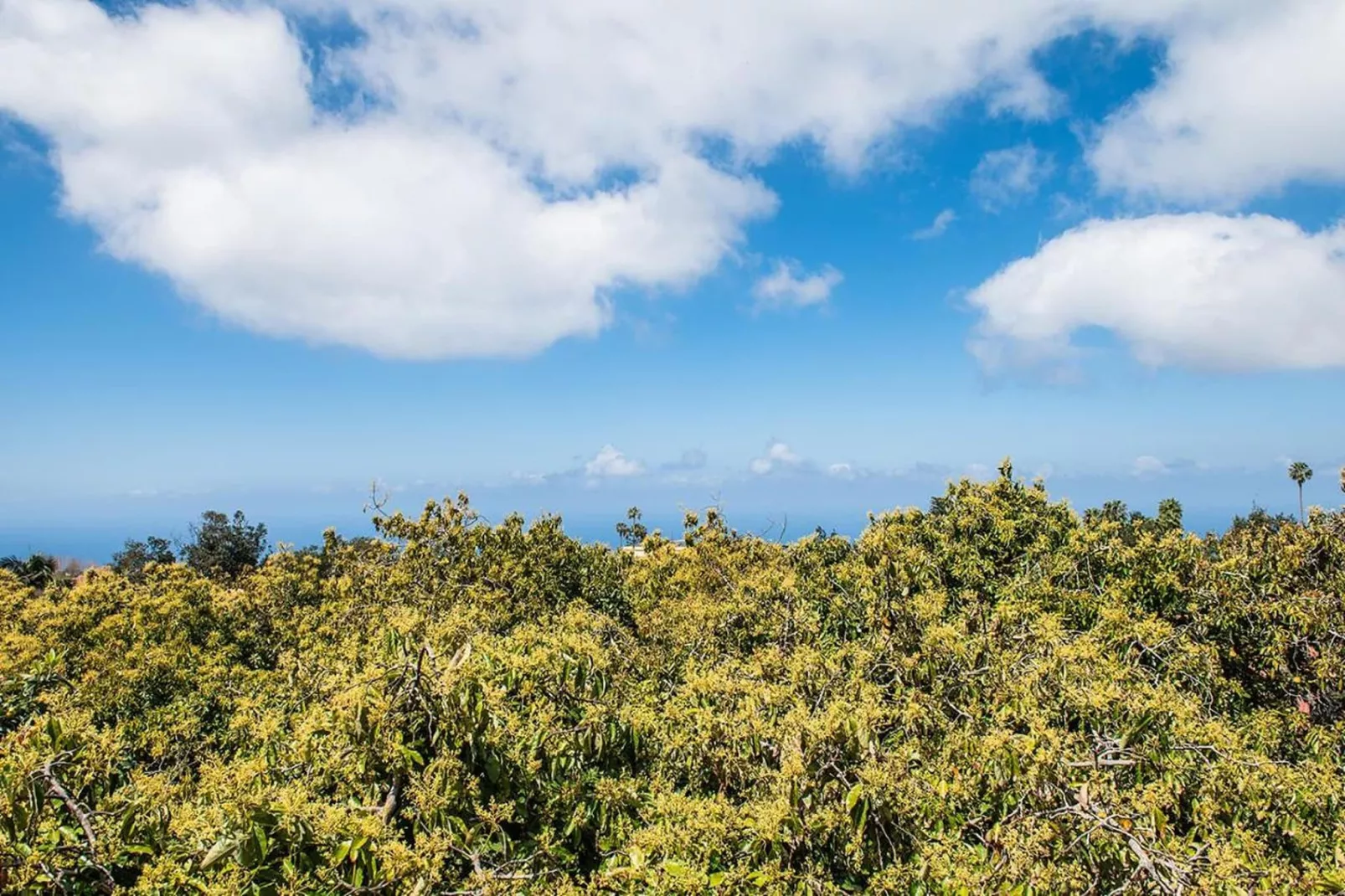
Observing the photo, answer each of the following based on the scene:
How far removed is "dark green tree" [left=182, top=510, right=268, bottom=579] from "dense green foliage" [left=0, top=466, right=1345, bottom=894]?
1211 inches

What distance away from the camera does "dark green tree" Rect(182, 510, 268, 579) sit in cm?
3844

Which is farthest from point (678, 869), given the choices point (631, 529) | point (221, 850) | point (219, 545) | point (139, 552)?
point (139, 552)

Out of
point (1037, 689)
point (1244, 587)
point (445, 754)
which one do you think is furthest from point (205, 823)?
point (1244, 587)

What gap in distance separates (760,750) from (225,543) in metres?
42.0

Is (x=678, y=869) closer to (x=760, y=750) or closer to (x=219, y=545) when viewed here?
(x=760, y=750)

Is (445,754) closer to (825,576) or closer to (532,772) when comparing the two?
(532,772)

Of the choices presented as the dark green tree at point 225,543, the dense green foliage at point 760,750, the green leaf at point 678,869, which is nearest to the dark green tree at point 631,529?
the dense green foliage at point 760,750

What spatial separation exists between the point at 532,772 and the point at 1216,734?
494cm

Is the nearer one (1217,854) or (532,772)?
(1217,854)

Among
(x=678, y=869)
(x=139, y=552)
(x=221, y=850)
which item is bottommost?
(x=139, y=552)

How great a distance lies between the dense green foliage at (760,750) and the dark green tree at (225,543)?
30.8 meters

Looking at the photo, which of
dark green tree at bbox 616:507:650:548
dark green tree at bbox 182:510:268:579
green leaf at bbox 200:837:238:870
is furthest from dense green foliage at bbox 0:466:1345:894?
dark green tree at bbox 182:510:268:579

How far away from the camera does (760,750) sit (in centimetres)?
571

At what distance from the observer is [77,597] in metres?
11.9
